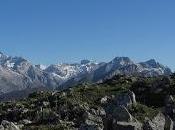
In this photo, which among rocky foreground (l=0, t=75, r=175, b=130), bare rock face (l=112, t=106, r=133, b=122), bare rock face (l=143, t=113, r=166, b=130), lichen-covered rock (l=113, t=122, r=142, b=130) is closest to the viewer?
lichen-covered rock (l=113, t=122, r=142, b=130)

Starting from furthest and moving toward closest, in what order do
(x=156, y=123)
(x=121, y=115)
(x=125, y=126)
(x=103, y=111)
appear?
(x=103, y=111) < (x=156, y=123) < (x=121, y=115) < (x=125, y=126)

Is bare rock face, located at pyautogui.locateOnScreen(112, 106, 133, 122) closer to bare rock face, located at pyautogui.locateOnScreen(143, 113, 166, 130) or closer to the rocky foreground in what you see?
the rocky foreground

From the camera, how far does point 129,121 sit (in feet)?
118

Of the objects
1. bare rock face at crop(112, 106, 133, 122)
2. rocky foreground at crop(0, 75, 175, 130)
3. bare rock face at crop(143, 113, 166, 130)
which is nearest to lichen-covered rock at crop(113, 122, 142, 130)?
rocky foreground at crop(0, 75, 175, 130)

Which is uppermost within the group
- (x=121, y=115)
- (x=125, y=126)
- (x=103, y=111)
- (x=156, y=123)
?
(x=103, y=111)

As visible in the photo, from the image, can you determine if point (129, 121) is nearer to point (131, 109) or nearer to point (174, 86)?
point (131, 109)

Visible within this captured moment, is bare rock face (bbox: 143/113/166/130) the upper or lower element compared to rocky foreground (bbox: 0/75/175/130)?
lower

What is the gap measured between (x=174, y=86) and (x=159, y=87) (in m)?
3.69

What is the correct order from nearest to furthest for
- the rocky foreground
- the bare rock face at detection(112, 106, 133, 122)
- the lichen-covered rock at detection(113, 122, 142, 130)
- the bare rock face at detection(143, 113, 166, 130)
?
the lichen-covered rock at detection(113, 122, 142, 130) → the bare rock face at detection(143, 113, 166, 130) → the bare rock face at detection(112, 106, 133, 122) → the rocky foreground

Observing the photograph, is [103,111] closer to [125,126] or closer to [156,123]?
[156,123]

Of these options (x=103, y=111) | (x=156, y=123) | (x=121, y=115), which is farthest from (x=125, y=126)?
(x=103, y=111)

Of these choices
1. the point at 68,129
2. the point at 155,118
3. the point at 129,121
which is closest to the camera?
the point at 129,121

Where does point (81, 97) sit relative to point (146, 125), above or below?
above

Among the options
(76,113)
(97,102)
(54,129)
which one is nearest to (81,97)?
(97,102)
